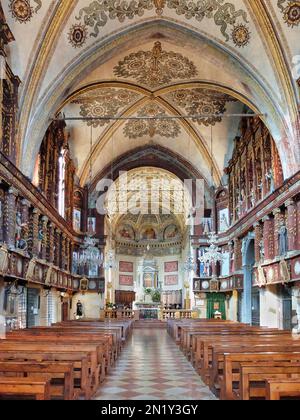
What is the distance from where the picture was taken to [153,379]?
10.2 metres

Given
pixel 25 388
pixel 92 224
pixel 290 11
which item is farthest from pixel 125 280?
pixel 25 388

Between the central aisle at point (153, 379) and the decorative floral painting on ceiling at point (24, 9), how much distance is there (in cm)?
1042

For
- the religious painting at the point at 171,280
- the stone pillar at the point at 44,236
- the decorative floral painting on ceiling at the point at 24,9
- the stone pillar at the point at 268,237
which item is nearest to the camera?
the decorative floral painting on ceiling at the point at 24,9

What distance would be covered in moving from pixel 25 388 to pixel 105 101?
69.5ft

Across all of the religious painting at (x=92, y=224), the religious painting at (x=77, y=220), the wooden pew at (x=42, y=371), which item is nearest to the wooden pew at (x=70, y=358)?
the wooden pew at (x=42, y=371)

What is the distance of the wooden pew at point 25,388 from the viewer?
484cm

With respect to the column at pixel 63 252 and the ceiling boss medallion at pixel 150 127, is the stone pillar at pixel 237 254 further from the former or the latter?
the column at pixel 63 252

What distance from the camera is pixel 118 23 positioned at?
17.9 metres

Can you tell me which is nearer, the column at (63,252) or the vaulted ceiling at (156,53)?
the vaulted ceiling at (156,53)

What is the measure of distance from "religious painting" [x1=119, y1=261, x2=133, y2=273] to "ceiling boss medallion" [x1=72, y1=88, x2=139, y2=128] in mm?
24667

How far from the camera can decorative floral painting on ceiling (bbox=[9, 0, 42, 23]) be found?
593 inches

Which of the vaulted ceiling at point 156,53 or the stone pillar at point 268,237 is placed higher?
the vaulted ceiling at point 156,53

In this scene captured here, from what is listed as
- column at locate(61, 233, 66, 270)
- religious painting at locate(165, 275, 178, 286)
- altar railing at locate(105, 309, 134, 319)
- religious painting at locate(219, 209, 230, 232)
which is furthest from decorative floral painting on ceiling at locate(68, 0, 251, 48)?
religious painting at locate(165, 275, 178, 286)

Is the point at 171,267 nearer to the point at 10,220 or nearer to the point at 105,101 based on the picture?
the point at 105,101
